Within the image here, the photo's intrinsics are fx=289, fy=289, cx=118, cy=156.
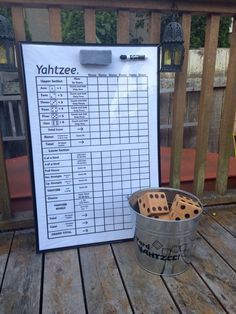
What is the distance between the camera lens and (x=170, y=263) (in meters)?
1.37

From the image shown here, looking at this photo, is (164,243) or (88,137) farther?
(88,137)

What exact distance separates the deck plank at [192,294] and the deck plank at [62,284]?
41cm

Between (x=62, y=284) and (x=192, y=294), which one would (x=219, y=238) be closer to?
(x=192, y=294)

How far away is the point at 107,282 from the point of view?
52.4 inches

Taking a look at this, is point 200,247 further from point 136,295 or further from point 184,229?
point 136,295

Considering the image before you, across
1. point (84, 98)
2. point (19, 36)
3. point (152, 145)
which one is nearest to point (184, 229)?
point (152, 145)

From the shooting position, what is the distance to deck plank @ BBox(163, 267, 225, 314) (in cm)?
119

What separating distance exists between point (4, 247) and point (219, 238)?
4.00ft

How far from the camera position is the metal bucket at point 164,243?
1.30 m

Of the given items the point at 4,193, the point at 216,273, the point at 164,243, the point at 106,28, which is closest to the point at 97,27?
the point at 106,28

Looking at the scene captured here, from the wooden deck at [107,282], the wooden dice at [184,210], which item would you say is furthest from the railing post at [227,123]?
the wooden dice at [184,210]

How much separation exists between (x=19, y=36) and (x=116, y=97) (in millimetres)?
571

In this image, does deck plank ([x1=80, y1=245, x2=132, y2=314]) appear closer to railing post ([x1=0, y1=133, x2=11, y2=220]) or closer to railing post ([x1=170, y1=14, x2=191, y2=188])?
railing post ([x1=0, y1=133, x2=11, y2=220])

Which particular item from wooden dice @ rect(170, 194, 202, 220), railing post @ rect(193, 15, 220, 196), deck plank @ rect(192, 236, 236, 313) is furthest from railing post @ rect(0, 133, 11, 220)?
railing post @ rect(193, 15, 220, 196)
